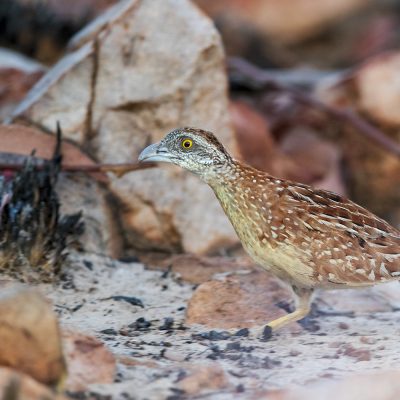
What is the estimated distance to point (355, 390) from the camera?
181 inches

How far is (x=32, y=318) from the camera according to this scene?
181 inches

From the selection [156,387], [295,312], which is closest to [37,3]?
[295,312]

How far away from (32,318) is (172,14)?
4400mm

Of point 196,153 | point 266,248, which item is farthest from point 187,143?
point 266,248

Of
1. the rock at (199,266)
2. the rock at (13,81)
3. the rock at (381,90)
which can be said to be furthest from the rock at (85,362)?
the rock at (381,90)

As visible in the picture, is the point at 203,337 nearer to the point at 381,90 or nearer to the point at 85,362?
the point at 85,362

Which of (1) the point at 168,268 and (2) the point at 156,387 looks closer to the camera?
(2) the point at 156,387

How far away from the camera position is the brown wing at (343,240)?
6234 mm

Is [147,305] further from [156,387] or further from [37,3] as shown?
[37,3]

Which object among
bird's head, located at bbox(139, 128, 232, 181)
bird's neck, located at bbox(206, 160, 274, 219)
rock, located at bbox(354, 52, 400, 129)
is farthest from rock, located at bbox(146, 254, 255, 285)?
rock, located at bbox(354, 52, 400, 129)

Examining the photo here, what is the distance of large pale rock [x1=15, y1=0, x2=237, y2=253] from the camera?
820 centimetres

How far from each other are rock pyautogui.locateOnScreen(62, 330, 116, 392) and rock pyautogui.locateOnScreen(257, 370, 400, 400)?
0.83 meters

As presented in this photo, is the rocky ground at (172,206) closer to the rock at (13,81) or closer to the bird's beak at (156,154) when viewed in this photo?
the rock at (13,81)

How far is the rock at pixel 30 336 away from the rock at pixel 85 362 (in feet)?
0.54
